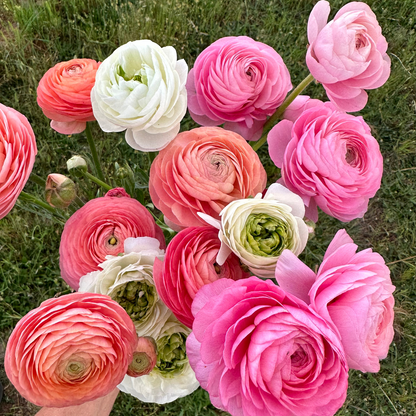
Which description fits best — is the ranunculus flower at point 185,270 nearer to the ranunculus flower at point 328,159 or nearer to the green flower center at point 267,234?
the green flower center at point 267,234

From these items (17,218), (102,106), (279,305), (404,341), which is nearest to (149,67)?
(102,106)

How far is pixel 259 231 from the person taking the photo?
1.41 feet

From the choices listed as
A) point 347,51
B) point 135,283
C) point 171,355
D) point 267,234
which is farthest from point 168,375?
point 347,51

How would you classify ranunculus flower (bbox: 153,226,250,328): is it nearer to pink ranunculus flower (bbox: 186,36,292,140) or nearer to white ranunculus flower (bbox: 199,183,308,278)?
white ranunculus flower (bbox: 199,183,308,278)

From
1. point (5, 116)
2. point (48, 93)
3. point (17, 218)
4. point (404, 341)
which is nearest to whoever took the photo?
point (5, 116)

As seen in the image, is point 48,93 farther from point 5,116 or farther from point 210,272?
point 210,272

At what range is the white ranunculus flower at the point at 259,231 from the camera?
411 millimetres

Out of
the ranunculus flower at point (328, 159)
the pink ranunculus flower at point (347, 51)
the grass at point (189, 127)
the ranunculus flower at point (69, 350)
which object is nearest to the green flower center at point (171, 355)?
the ranunculus flower at point (69, 350)

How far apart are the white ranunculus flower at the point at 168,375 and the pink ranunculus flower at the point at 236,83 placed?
0.29 m

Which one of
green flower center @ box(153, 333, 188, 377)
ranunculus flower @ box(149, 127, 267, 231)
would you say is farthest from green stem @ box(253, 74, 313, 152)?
green flower center @ box(153, 333, 188, 377)

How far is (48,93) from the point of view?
57cm

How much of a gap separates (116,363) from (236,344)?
0.13 metres

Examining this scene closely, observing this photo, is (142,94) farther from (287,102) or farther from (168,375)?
(168,375)

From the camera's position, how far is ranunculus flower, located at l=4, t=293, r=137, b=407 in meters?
0.37
